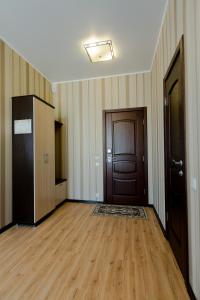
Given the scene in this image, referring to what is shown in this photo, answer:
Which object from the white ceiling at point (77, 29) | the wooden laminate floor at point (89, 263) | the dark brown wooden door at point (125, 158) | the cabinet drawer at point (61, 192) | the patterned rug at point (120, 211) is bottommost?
the wooden laminate floor at point (89, 263)

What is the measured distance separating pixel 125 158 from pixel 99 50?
2077 millimetres

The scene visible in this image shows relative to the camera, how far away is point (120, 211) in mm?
3346

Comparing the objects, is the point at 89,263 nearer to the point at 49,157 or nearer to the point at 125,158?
the point at 49,157

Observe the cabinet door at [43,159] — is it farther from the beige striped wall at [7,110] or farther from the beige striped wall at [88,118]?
the beige striped wall at [88,118]

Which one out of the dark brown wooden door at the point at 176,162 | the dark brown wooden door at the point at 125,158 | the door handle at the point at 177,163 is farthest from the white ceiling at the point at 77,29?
the door handle at the point at 177,163

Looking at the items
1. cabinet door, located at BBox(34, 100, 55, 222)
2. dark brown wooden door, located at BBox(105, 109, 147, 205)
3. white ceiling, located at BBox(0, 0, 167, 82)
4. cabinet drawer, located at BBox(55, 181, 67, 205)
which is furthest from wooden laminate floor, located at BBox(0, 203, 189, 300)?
white ceiling, located at BBox(0, 0, 167, 82)

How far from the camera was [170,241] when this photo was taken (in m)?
2.10

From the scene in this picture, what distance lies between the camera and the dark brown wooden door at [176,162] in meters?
1.56

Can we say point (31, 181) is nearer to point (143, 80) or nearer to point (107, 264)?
Result: point (107, 264)

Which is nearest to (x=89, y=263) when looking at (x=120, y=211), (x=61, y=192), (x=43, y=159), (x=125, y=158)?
(x=120, y=211)

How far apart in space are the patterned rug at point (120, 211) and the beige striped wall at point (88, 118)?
13.9 inches

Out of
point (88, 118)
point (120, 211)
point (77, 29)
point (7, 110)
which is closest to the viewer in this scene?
point (77, 29)

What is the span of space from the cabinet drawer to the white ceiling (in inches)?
94.8

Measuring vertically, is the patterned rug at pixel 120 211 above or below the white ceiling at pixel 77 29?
below
